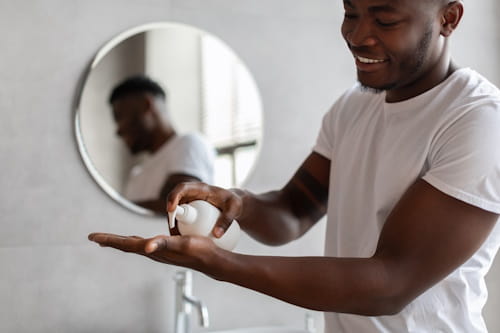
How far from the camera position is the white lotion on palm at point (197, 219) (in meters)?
0.96

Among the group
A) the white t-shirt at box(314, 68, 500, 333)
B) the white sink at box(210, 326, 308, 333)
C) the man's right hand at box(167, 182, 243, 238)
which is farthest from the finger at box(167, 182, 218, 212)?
the white sink at box(210, 326, 308, 333)

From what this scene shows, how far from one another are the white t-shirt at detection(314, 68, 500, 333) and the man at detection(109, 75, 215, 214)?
0.57 meters

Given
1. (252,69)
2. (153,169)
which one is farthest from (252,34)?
(153,169)

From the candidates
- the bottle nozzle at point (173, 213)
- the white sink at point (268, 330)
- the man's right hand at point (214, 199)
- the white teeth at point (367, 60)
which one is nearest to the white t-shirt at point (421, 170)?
the white teeth at point (367, 60)

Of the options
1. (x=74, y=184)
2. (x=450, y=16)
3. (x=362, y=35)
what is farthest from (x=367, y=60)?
(x=74, y=184)

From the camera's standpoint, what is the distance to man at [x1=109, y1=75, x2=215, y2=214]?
5.76 ft

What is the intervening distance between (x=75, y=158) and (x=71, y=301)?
15.2 inches

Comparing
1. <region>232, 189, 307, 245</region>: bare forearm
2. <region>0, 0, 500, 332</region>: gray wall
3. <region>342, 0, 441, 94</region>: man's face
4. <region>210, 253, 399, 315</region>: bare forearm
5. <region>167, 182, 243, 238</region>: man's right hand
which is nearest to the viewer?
<region>210, 253, 399, 315</region>: bare forearm

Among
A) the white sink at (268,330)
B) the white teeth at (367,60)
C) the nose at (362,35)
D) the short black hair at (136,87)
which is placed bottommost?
the white sink at (268,330)

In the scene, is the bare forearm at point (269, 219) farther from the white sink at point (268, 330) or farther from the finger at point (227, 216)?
the white sink at point (268, 330)

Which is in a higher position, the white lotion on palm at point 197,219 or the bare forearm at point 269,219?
the white lotion on palm at point 197,219

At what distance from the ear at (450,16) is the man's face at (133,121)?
0.91 metres

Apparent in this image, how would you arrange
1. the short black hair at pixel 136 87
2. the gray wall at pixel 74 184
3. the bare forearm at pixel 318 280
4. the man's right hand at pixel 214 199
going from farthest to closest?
the short black hair at pixel 136 87
the gray wall at pixel 74 184
the man's right hand at pixel 214 199
the bare forearm at pixel 318 280

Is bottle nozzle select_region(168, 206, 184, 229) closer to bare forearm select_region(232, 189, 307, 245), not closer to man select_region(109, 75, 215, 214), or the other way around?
bare forearm select_region(232, 189, 307, 245)
